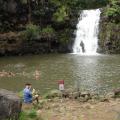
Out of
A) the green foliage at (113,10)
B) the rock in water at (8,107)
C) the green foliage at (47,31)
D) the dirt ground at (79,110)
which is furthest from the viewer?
the green foliage at (113,10)

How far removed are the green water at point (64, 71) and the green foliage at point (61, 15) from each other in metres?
6.59

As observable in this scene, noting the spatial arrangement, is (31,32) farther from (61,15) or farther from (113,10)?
(113,10)

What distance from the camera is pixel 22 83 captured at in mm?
30578

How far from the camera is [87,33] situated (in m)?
50.3

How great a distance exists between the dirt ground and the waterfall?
26245 millimetres

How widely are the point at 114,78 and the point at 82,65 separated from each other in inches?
258

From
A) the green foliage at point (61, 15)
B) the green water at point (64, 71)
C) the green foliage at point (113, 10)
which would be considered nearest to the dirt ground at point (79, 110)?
the green water at point (64, 71)

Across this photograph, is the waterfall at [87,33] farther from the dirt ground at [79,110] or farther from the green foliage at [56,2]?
the dirt ground at [79,110]

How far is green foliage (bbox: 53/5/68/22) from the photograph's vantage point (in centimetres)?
4938

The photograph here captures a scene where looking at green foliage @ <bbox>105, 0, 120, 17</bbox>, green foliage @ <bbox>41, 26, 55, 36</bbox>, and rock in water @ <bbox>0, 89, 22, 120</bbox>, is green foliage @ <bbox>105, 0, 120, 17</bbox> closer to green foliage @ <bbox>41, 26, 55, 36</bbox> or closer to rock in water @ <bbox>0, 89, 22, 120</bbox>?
green foliage @ <bbox>41, 26, 55, 36</bbox>

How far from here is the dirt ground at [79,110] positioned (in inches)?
723

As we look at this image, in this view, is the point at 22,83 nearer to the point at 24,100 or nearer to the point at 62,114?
the point at 24,100

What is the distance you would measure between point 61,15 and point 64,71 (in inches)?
629

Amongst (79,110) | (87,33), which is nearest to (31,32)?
(87,33)
